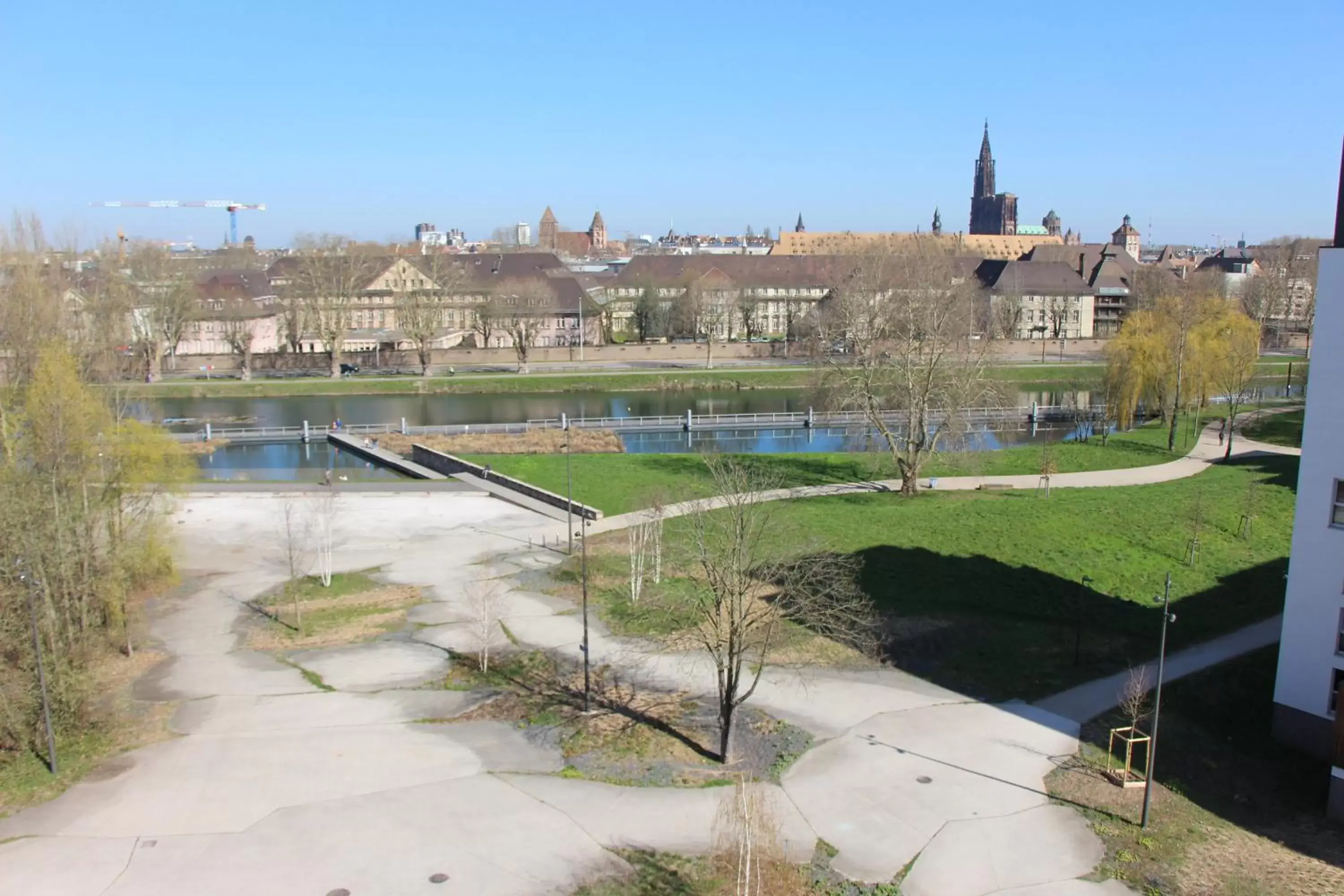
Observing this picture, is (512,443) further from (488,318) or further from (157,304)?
(157,304)

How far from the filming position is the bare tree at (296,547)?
27125 mm

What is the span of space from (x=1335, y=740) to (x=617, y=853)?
11.7 m

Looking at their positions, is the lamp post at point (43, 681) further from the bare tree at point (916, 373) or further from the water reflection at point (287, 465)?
the bare tree at point (916, 373)

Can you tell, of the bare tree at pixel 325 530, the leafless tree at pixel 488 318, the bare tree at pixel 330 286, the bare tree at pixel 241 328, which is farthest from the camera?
the leafless tree at pixel 488 318

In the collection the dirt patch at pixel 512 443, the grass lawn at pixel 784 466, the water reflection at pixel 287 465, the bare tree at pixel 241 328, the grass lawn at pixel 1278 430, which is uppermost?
the bare tree at pixel 241 328

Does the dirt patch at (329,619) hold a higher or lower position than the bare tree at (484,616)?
lower

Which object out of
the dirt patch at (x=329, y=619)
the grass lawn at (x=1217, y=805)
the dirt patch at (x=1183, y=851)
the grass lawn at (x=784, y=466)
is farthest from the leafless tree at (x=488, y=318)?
the dirt patch at (x=1183, y=851)

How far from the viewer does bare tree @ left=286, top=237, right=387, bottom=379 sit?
80500 mm

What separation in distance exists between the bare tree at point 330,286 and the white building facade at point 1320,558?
70910 mm

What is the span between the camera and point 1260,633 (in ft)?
79.1

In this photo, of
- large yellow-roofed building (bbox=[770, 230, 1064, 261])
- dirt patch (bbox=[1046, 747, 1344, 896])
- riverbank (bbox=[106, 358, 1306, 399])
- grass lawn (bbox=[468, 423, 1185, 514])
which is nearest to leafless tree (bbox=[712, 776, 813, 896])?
dirt patch (bbox=[1046, 747, 1344, 896])

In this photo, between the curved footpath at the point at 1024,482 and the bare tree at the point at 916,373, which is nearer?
the curved footpath at the point at 1024,482

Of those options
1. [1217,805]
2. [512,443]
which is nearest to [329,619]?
[1217,805]

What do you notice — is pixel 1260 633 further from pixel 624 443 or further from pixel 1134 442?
pixel 624 443
